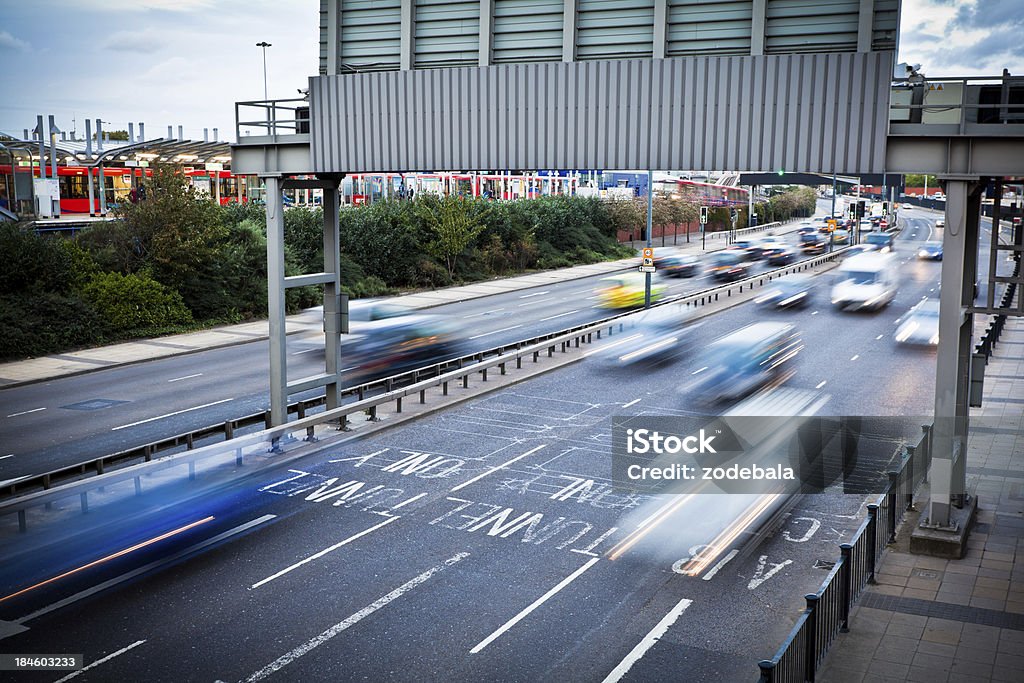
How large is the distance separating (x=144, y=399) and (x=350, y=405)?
8.19m

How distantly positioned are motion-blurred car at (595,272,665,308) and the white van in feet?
31.9

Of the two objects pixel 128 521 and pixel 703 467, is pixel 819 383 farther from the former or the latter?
pixel 128 521

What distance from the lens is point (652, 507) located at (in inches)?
680

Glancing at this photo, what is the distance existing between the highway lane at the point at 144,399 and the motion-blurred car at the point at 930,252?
169ft

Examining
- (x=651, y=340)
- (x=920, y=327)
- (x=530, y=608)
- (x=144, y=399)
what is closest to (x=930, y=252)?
(x=920, y=327)

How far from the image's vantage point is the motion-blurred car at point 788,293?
49.6 m

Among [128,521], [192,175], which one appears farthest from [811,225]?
[128,521]

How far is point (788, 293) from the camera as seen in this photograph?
177ft

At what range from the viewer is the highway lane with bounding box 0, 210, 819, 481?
22109 mm

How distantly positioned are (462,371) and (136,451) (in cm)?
980

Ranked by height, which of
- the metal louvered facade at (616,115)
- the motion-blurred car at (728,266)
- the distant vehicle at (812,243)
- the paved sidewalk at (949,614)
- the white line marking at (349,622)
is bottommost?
the white line marking at (349,622)

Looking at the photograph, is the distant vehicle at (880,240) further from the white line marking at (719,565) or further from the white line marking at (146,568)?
the white line marking at (146,568)

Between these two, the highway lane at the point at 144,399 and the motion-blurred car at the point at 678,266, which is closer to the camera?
the highway lane at the point at 144,399

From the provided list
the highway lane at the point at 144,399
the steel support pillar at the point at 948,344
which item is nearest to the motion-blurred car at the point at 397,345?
the highway lane at the point at 144,399
